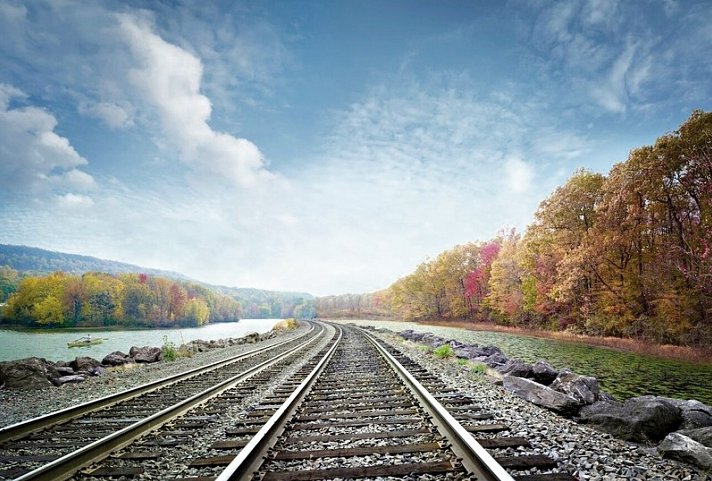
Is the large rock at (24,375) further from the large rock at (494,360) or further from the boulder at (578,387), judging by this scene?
the large rock at (494,360)

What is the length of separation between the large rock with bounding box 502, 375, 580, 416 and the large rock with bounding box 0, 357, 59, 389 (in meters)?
12.0

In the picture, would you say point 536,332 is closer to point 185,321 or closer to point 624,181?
point 624,181

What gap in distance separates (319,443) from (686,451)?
3954mm

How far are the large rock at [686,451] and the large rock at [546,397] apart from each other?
88.6 inches

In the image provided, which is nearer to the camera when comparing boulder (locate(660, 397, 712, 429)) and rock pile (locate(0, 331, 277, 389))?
boulder (locate(660, 397, 712, 429))

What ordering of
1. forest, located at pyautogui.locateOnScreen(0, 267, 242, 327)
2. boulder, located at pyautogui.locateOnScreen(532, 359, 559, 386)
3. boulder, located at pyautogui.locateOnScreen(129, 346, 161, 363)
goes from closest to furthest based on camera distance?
boulder, located at pyautogui.locateOnScreen(532, 359, 559, 386) < boulder, located at pyautogui.locateOnScreen(129, 346, 161, 363) < forest, located at pyautogui.locateOnScreen(0, 267, 242, 327)

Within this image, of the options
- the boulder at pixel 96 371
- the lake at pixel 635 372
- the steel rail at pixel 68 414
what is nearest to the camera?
the steel rail at pixel 68 414

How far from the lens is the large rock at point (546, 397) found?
20.6 ft

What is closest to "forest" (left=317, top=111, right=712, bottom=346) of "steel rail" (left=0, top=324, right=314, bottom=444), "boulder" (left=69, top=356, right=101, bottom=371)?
"steel rail" (left=0, top=324, right=314, bottom=444)

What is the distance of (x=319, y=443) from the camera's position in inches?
166

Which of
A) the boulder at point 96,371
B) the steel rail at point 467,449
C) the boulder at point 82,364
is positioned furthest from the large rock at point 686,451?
the boulder at point 82,364

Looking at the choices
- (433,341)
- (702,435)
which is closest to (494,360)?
(702,435)

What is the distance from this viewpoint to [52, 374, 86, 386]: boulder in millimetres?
10195

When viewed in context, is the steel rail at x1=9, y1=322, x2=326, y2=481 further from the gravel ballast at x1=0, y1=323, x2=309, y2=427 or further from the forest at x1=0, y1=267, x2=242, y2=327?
the forest at x1=0, y1=267, x2=242, y2=327
